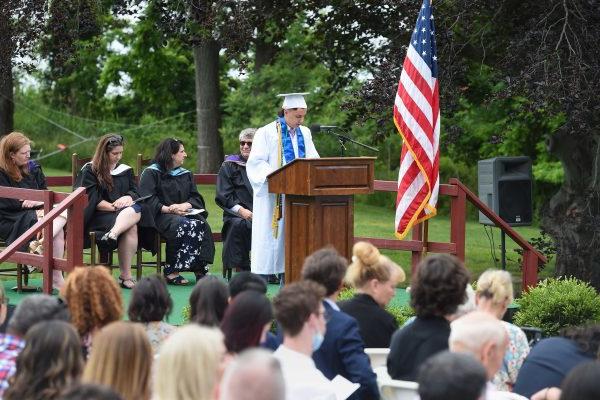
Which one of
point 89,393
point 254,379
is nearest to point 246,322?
point 89,393

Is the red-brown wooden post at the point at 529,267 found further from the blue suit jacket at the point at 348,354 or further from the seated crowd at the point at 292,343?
the blue suit jacket at the point at 348,354

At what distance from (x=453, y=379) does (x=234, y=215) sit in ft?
28.2

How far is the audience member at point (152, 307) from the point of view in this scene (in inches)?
270

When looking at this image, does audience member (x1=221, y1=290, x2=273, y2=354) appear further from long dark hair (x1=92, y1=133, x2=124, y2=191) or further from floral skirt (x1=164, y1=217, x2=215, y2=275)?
floral skirt (x1=164, y1=217, x2=215, y2=275)

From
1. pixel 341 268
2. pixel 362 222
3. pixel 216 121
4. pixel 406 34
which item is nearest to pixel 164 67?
pixel 216 121

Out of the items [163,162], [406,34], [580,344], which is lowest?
[580,344]

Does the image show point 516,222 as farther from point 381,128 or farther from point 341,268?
point 341,268

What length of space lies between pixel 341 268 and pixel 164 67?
99.1 feet

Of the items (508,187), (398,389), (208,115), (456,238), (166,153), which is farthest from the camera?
(208,115)

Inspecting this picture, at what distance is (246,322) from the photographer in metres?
5.95

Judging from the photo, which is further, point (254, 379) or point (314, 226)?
point (314, 226)

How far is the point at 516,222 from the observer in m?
14.5

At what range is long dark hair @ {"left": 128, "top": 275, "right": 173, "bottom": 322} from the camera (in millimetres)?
6867

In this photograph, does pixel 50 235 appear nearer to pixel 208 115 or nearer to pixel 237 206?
pixel 237 206
